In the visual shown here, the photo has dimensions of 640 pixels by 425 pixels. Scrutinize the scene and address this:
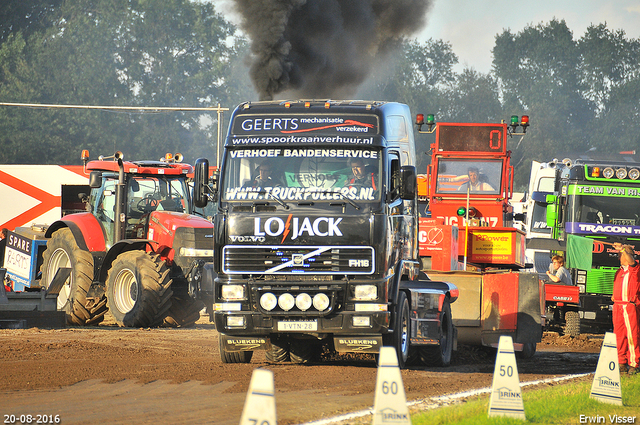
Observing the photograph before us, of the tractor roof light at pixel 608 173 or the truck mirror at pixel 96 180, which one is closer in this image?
the truck mirror at pixel 96 180

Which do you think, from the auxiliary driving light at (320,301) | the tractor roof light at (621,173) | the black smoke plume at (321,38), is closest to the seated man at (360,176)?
the auxiliary driving light at (320,301)

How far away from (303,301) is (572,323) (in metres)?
9.18

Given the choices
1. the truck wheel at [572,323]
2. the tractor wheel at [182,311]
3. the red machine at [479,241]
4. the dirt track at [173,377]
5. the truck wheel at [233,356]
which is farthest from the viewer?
the truck wheel at [572,323]

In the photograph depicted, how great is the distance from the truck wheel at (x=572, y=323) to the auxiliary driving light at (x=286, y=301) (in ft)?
30.2

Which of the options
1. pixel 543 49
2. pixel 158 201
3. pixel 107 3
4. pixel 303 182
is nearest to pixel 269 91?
pixel 158 201

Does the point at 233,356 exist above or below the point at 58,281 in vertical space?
below

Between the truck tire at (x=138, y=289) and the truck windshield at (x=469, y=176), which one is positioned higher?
the truck windshield at (x=469, y=176)

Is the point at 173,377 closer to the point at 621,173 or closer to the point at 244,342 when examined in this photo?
the point at 244,342

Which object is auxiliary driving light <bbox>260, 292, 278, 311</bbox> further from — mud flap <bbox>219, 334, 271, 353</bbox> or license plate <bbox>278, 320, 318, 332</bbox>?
mud flap <bbox>219, 334, 271, 353</bbox>

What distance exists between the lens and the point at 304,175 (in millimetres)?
10141

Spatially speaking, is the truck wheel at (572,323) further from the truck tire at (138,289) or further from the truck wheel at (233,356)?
the truck wheel at (233,356)

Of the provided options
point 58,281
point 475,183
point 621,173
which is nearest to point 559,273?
point 621,173

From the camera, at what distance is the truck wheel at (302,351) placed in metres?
11.4

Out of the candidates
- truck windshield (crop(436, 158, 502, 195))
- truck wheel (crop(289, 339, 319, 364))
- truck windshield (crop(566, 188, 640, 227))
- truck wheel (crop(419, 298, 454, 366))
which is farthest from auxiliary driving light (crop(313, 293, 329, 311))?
truck windshield (crop(436, 158, 502, 195))
